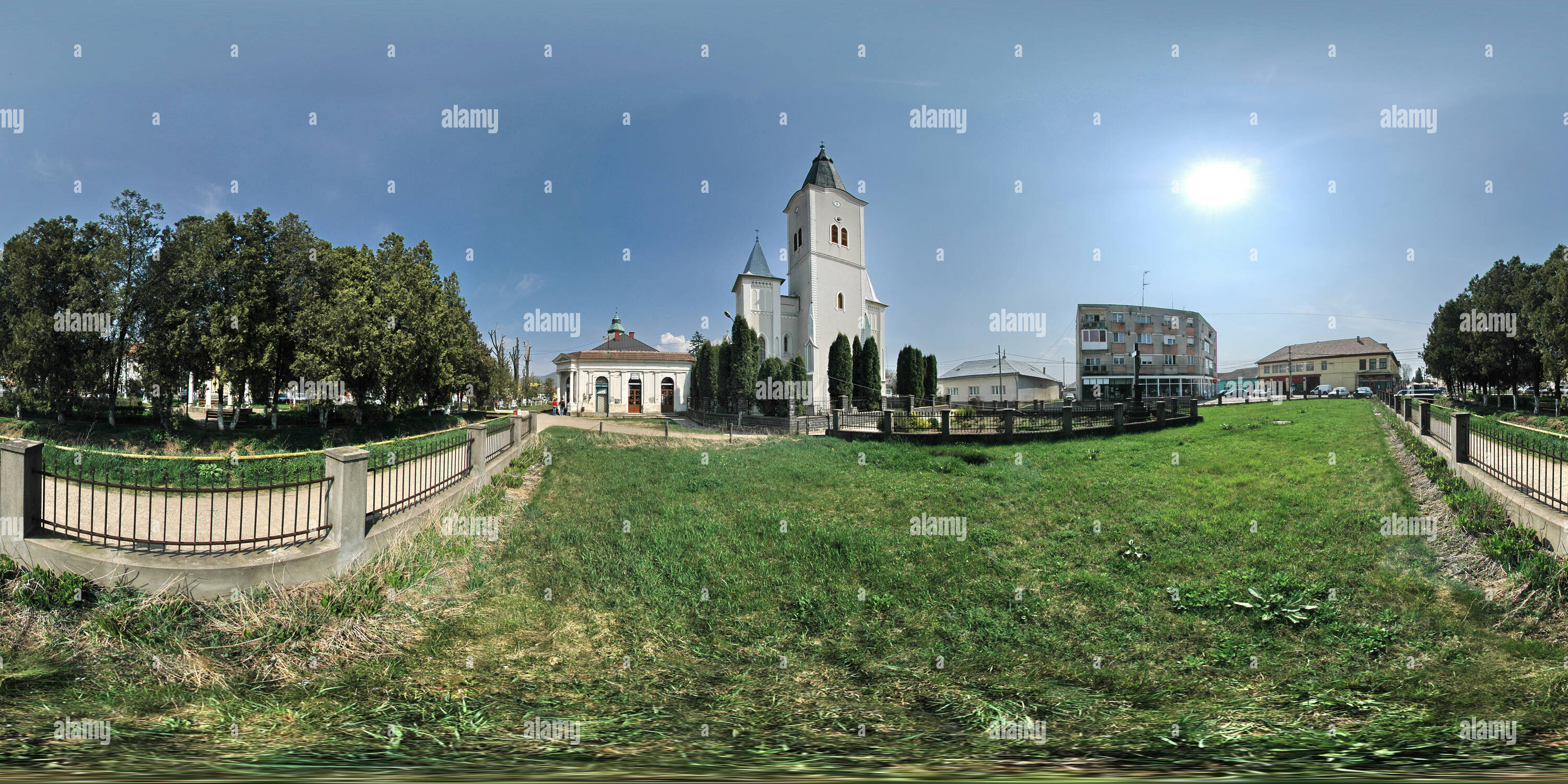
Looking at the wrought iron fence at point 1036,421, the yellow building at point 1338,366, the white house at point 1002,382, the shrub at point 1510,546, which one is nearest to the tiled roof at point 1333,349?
the yellow building at point 1338,366

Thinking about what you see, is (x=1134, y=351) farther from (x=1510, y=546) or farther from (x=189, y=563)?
(x=189, y=563)

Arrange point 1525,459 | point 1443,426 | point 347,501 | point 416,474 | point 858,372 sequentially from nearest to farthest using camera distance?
1. point 347,501
2. point 1525,459
3. point 416,474
4. point 1443,426
5. point 858,372

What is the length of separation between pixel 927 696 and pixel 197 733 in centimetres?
513

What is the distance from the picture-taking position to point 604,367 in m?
44.4

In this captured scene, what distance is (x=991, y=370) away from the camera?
59.5 metres

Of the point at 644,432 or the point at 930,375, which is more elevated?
the point at 930,375

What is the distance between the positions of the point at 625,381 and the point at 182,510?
39.2m

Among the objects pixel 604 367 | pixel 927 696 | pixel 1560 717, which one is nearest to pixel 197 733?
pixel 927 696

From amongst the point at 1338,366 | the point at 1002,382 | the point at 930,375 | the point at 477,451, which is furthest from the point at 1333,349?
the point at 477,451

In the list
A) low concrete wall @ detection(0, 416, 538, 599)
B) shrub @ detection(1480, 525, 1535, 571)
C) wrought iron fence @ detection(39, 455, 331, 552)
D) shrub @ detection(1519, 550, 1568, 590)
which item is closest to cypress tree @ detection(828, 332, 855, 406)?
wrought iron fence @ detection(39, 455, 331, 552)

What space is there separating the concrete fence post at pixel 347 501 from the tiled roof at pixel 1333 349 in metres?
83.6

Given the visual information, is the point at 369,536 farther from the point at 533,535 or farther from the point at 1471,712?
the point at 1471,712

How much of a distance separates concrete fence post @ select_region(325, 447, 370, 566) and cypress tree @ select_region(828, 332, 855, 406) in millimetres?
27587

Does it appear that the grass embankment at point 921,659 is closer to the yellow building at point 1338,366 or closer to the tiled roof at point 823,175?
the tiled roof at point 823,175
